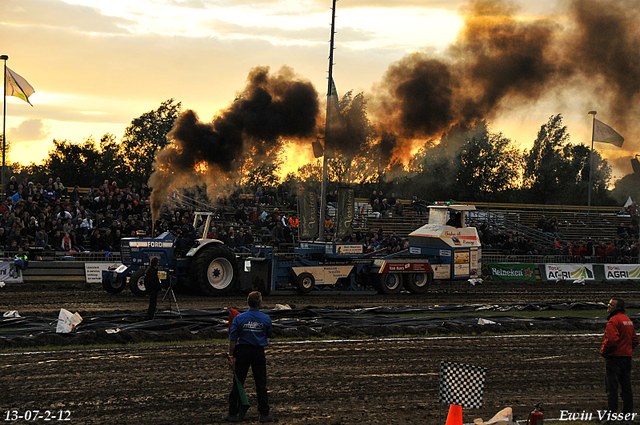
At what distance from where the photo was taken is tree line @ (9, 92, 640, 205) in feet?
85.5

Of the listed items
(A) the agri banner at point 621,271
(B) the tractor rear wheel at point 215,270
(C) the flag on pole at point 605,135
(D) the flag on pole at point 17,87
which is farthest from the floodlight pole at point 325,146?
(D) the flag on pole at point 17,87

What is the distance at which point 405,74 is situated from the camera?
24.4 meters

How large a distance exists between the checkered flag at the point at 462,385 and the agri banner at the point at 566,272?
23670 millimetres

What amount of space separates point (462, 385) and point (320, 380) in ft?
10.1

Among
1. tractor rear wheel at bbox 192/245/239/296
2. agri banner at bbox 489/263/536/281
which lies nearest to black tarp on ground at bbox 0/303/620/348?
tractor rear wheel at bbox 192/245/239/296

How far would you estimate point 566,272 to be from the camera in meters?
29.0

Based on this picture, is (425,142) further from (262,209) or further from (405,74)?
(262,209)

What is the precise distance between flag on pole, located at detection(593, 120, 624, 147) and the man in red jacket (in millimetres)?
24823

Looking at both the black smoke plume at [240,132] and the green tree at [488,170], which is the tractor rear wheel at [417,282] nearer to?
the black smoke plume at [240,132]

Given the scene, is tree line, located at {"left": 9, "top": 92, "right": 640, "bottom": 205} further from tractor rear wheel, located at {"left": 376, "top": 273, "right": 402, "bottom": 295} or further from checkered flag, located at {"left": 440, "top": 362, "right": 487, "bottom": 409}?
checkered flag, located at {"left": 440, "top": 362, "right": 487, "bottom": 409}

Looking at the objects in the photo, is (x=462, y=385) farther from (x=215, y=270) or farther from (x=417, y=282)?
(x=417, y=282)

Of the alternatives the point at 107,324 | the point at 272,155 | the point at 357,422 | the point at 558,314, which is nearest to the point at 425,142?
the point at 272,155

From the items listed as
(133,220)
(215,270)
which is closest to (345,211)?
(215,270)

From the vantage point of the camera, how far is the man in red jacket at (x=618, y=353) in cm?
786
